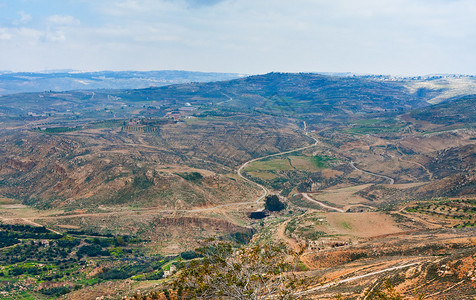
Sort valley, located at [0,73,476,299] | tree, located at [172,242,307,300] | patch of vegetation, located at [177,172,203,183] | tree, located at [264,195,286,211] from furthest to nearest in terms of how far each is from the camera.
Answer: patch of vegetation, located at [177,172,203,183]
tree, located at [264,195,286,211]
valley, located at [0,73,476,299]
tree, located at [172,242,307,300]

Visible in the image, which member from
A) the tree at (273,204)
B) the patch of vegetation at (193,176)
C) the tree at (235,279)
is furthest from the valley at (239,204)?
the tree at (235,279)

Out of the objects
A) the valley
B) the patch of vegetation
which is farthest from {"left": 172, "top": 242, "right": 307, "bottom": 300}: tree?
the patch of vegetation

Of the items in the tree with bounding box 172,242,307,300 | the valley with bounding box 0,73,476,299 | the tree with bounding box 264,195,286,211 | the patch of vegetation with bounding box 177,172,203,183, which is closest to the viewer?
the tree with bounding box 172,242,307,300

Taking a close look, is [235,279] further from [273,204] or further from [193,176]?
[193,176]

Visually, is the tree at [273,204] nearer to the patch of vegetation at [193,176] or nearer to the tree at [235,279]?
the patch of vegetation at [193,176]

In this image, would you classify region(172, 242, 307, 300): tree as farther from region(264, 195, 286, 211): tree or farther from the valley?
region(264, 195, 286, 211): tree

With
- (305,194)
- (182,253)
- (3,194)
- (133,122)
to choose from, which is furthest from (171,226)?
(133,122)

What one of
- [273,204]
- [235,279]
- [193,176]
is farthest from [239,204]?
[235,279]

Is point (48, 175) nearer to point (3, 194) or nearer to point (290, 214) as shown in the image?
point (3, 194)
